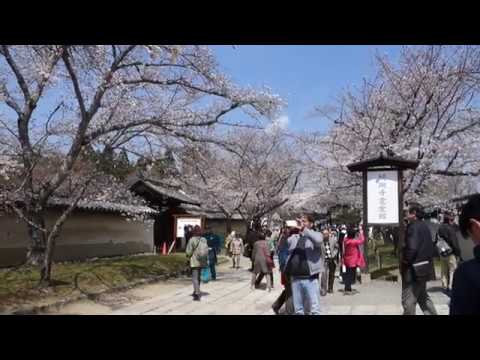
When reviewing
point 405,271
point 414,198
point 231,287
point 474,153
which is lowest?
point 231,287

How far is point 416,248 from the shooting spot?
649 cm

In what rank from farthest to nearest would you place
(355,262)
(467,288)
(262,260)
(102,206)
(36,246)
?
(102,206), (36,246), (262,260), (355,262), (467,288)

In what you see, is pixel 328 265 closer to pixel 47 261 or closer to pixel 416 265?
pixel 416 265

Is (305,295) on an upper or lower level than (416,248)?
lower

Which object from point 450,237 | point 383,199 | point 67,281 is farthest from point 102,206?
point 450,237

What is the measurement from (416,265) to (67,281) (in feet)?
29.1

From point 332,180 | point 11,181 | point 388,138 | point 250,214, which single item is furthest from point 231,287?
point 250,214

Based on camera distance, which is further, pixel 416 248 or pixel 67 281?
pixel 67 281

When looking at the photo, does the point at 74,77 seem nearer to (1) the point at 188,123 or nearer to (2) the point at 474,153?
(1) the point at 188,123

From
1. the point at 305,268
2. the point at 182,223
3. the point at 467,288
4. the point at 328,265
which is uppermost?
the point at 467,288

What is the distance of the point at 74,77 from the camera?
11773 mm

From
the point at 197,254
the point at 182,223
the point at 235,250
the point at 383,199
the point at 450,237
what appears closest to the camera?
the point at 450,237
